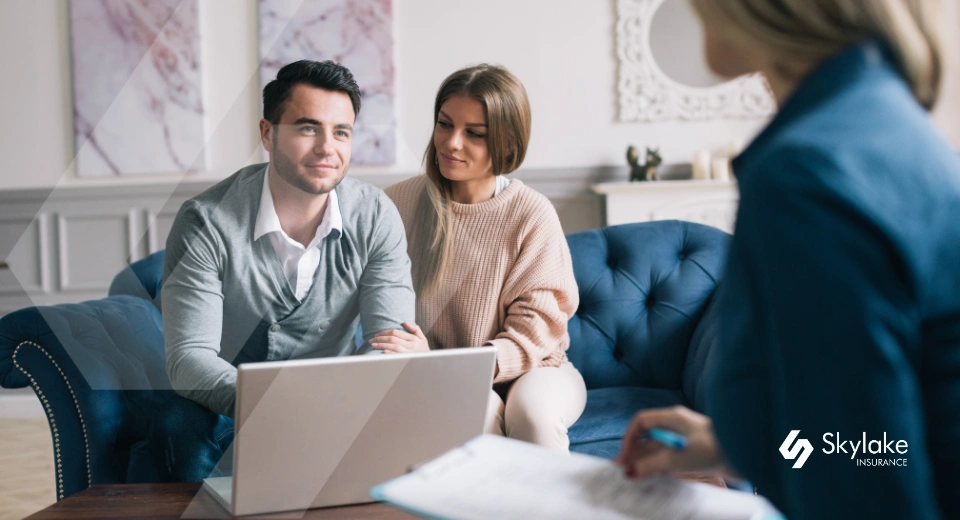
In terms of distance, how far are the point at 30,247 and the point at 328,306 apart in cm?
35

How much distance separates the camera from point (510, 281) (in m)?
1.53

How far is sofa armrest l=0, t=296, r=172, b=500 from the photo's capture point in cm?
139

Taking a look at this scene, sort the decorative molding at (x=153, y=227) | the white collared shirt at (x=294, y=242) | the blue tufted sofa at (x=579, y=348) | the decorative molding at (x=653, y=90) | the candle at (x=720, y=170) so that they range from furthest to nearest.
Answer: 1. the decorative molding at (x=653, y=90)
2. the candle at (x=720, y=170)
3. the blue tufted sofa at (x=579, y=348)
4. the decorative molding at (x=153, y=227)
5. the white collared shirt at (x=294, y=242)

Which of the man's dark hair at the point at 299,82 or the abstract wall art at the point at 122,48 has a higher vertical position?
the abstract wall art at the point at 122,48

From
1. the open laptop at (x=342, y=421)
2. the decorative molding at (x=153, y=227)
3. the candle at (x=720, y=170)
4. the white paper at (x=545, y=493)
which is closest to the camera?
the white paper at (x=545, y=493)

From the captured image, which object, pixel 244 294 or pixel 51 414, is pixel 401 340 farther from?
pixel 51 414

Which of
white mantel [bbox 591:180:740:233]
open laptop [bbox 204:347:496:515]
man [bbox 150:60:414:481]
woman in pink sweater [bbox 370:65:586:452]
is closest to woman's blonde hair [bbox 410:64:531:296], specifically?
woman in pink sweater [bbox 370:65:586:452]

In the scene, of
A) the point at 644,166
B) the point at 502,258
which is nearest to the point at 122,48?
the point at 644,166

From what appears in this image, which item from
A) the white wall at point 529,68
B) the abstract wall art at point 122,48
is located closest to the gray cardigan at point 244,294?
the abstract wall art at point 122,48

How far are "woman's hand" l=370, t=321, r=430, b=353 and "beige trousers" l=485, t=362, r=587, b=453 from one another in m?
0.32

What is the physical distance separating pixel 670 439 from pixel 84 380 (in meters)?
1.19

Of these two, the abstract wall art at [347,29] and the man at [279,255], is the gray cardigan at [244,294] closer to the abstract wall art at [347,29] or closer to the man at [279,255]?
the man at [279,255]

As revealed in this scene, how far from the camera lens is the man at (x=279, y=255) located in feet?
3.14

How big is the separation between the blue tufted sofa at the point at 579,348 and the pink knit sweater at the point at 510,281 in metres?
0.18
